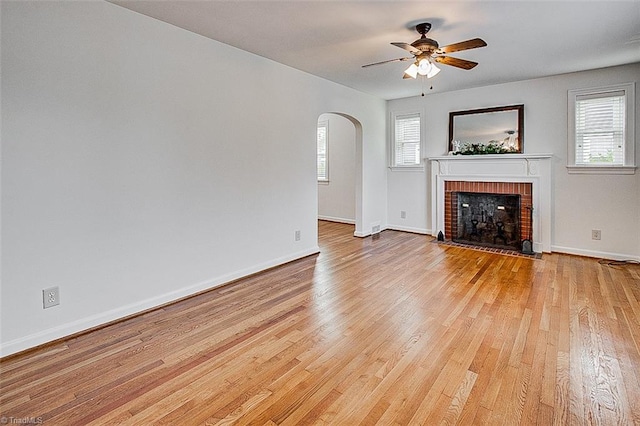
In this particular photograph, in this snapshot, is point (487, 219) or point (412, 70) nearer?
point (412, 70)

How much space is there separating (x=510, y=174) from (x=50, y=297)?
5647mm

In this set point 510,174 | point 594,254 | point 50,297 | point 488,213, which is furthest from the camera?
point 488,213

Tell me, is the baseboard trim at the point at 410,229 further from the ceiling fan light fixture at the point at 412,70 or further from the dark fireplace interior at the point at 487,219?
the ceiling fan light fixture at the point at 412,70

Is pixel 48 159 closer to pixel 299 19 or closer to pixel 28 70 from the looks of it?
pixel 28 70

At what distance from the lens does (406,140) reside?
6.57 metres

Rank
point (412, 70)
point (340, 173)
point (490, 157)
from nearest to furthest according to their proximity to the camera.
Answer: point (412, 70) → point (490, 157) → point (340, 173)

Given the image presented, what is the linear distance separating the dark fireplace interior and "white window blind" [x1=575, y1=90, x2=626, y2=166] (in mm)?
1041

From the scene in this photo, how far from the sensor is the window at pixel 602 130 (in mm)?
4465

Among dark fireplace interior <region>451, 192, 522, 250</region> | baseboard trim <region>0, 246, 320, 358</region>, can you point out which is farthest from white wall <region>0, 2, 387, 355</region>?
dark fireplace interior <region>451, 192, 522, 250</region>

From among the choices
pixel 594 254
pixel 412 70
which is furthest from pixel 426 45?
pixel 594 254

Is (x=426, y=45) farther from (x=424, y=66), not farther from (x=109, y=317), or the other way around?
(x=109, y=317)

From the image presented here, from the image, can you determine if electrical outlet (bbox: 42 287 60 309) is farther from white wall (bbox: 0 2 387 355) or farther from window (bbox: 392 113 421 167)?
window (bbox: 392 113 421 167)

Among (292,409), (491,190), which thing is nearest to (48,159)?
(292,409)

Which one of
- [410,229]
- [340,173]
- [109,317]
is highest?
[340,173]
